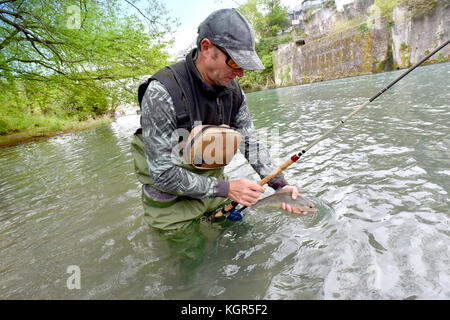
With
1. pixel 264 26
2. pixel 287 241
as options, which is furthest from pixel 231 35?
pixel 264 26

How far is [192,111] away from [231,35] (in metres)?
0.85

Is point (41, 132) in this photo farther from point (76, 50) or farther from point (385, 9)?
point (385, 9)

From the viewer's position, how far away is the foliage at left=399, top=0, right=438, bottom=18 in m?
26.2

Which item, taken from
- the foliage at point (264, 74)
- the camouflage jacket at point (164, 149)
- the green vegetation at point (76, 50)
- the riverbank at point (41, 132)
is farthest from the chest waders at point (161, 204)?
the foliage at point (264, 74)

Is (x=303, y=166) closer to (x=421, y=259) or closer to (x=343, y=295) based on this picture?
(x=421, y=259)

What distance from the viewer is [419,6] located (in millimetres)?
26703

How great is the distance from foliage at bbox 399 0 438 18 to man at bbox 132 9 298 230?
35730 millimetres

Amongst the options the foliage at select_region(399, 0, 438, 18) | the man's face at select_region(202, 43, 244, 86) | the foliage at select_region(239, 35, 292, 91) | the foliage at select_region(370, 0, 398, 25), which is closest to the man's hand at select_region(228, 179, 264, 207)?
the man's face at select_region(202, 43, 244, 86)

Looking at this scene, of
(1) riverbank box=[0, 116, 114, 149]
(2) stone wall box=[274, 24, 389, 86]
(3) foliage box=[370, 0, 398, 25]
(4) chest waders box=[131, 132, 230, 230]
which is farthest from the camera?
(2) stone wall box=[274, 24, 389, 86]

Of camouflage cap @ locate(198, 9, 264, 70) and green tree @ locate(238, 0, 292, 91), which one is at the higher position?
green tree @ locate(238, 0, 292, 91)

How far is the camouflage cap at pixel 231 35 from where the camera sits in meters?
2.18

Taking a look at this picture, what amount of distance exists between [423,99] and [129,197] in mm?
11024

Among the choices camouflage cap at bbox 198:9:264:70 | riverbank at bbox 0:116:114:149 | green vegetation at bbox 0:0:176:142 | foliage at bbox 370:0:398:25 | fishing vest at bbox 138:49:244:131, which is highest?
foliage at bbox 370:0:398:25

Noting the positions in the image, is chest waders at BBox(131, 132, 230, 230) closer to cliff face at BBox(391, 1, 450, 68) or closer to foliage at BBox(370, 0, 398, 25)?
cliff face at BBox(391, 1, 450, 68)
